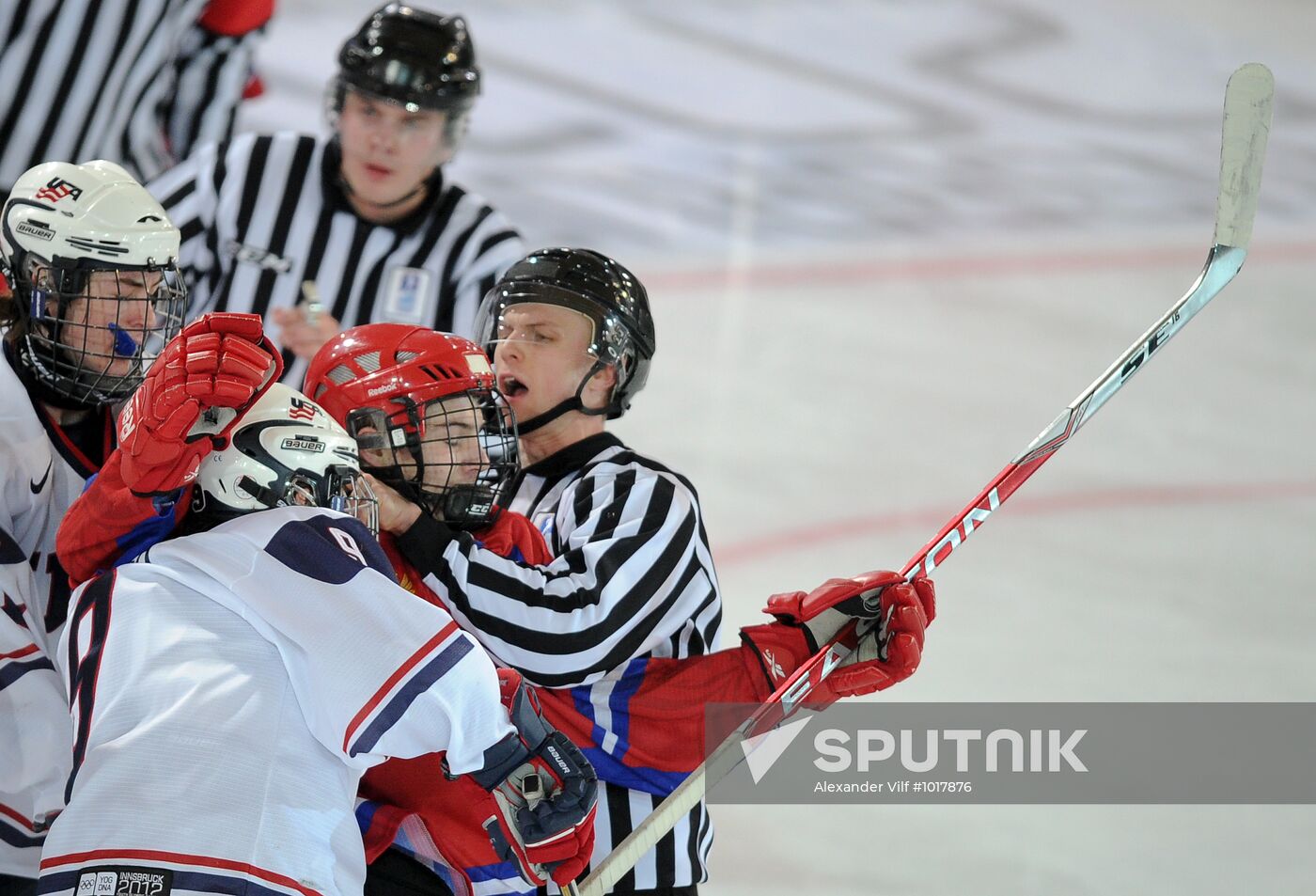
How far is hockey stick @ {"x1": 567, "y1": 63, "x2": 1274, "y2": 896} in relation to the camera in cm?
265

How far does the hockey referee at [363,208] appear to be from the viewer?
379 cm

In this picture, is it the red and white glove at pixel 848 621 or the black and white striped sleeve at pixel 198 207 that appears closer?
the red and white glove at pixel 848 621

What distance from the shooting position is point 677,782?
8.80ft

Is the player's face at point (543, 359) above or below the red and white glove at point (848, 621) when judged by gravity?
above

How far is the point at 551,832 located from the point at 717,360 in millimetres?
3836

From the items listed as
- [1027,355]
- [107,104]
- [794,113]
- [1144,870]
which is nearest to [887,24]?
[794,113]

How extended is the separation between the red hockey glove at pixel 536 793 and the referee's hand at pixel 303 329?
1.45m

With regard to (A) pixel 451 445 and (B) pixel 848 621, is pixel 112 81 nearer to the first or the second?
(A) pixel 451 445

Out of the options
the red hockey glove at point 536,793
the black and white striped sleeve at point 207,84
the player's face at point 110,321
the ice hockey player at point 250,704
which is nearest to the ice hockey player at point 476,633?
the red hockey glove at point 536,793

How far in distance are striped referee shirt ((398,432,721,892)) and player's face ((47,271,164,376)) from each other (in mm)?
469

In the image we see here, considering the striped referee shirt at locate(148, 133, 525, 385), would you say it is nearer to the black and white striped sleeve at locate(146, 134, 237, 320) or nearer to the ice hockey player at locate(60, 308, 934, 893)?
the black and white striped sleeve at locate(146, 134, 237, 320)

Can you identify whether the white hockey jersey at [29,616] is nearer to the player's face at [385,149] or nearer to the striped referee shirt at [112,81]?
the player's face at [385,149]

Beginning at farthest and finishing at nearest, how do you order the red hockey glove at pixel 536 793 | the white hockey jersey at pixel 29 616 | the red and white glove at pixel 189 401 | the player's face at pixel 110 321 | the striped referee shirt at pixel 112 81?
the striped referee shirt at pixel 112 81 < the player's face at pixel 110 321 < the white hockey jersey at pixel 29 616 < the red hockey glove at pixel 536 793 < the red and white glove at pixel 189 401

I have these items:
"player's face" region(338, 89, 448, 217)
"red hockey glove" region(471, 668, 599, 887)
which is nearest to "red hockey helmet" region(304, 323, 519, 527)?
"red hockey glove" region(471, 668, 599, 887)
